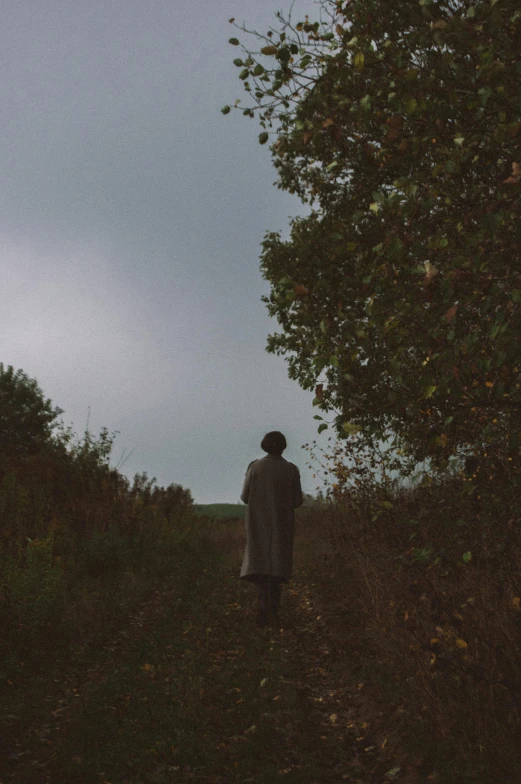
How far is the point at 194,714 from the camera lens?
20.0 feet

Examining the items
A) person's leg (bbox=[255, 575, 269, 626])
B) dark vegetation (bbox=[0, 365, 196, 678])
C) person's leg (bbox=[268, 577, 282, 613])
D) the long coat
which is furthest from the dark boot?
dark vegetation (bbox=[0, 365, 196, 678])

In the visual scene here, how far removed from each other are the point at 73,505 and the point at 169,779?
356 inches

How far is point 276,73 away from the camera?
219 inches

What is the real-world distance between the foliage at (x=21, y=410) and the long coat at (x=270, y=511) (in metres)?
39.9

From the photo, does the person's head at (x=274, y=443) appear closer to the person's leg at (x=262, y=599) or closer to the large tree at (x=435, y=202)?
the person's leg at (x=262, y=599)

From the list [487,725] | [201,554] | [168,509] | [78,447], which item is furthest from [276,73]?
[168,509]

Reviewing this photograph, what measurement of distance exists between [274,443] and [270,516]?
1125 millimetres

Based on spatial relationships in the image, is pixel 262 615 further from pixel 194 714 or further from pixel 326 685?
pixel 194 714

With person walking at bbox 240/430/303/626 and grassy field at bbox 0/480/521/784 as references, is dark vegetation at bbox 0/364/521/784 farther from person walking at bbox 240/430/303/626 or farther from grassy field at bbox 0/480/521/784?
person walking at bbox 240/430/303/626

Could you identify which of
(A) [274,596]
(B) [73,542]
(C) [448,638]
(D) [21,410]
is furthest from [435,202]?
(D) [21,410]

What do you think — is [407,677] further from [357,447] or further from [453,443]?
[357,447]

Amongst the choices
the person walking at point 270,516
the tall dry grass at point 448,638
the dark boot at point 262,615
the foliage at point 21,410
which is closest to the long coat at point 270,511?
the person walking at point 270,516

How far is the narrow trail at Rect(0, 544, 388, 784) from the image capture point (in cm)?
516

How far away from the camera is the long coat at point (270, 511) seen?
1039 cm
